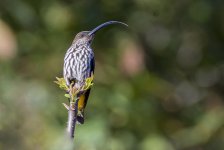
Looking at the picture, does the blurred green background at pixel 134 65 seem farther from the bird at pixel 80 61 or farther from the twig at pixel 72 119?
the twig at pixel 72 119

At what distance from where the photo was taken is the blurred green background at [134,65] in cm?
794

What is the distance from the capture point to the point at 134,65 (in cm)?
841

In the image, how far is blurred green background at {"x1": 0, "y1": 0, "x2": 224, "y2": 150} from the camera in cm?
794

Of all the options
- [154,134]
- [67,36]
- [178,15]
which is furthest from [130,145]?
[178,15]

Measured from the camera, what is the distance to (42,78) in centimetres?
827

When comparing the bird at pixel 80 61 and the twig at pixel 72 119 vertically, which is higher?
the bird at pixel 80 61

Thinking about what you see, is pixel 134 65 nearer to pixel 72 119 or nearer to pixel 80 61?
pixel 80 61

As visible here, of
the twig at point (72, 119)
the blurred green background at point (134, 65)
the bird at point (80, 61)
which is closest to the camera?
the twig at point (72, 119)

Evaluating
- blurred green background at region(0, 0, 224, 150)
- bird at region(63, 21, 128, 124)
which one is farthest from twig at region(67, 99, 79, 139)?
blurred green background at region(0, 0, 224, 150)

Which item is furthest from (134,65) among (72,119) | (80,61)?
(72,119)

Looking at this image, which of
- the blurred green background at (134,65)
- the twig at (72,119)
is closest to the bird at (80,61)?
the twig at (72,119)

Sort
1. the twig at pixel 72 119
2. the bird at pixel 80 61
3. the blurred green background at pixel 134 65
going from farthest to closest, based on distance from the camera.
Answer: the blurred green background at pixel 134 65 < the bird at pixel 80 61 < the twig at pixel 72 119

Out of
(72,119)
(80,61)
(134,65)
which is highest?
(134,65)

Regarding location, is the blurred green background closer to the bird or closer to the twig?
the bird
